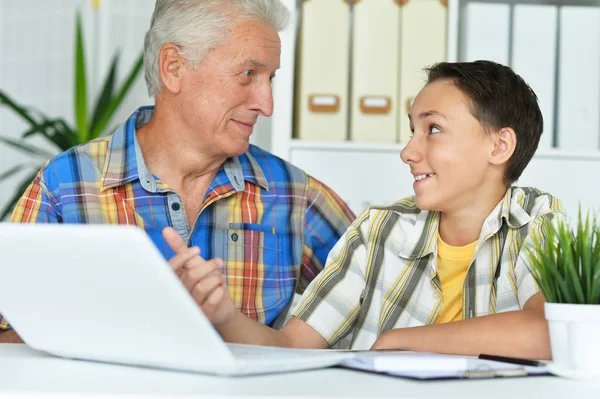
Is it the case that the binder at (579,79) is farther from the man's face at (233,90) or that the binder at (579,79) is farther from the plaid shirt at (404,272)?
the man's face at (233,90)

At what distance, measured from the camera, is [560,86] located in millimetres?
2367

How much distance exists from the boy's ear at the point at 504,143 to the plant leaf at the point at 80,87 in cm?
177

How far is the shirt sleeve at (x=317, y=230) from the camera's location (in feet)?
6.08

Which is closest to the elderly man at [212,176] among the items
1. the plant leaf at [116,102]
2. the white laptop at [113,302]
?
the white laptop at [113,302]

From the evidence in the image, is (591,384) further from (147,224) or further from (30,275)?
(147,224)

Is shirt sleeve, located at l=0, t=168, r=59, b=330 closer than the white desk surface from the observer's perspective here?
No

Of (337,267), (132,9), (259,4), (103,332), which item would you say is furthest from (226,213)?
(132,9)

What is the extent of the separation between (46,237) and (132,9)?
2.56m

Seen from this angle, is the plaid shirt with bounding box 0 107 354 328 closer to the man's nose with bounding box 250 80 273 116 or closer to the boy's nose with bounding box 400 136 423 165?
the man's nose with bounding box 250 80 273 116

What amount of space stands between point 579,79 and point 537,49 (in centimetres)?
14

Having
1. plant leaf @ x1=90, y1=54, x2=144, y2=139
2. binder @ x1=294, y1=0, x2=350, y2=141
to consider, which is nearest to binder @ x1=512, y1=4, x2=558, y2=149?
binder @ x1=294, y1=0, x2=350, y2=141

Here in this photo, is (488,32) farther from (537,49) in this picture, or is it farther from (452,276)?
(452,276)

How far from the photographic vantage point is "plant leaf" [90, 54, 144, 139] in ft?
9.67

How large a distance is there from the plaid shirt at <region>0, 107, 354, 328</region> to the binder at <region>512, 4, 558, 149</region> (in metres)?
0.79
